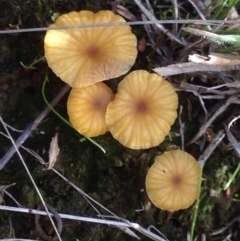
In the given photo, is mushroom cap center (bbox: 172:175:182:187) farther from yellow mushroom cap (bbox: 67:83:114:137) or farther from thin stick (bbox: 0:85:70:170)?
thin stick (bbox: 0:85:70:170)

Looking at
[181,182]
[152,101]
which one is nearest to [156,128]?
[152,101]

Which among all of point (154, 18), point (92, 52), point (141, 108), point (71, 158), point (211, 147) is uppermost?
point (154, 18)

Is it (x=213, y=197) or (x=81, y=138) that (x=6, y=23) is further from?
(x=213, y=197)

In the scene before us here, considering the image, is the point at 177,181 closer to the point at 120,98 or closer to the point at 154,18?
the point at 120,98

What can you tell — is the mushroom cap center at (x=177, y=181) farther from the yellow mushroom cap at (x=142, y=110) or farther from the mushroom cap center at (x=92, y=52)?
the mushroom cap center at (x=92, y=52)

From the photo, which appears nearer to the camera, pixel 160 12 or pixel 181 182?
pixel 181 182

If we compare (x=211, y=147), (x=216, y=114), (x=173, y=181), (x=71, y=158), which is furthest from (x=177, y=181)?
(x=71, y=158)

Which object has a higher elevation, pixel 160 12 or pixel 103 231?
pixel 160 12
